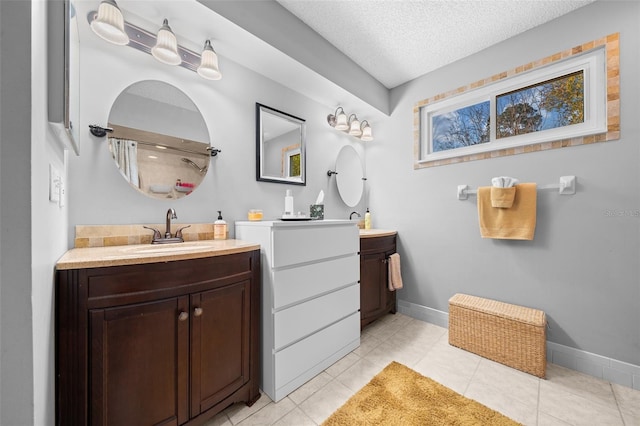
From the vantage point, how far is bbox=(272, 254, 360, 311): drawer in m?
1.40

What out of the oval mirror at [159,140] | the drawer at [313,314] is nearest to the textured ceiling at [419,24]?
the oval mirror at [159,140]

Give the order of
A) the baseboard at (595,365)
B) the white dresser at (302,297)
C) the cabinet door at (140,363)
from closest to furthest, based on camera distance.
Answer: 1. the cabinet door at (140,363)
2. the white dresser at (302,297)
3. the baseboard at (595,365)

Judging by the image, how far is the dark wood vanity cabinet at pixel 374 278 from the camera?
7.02 ft

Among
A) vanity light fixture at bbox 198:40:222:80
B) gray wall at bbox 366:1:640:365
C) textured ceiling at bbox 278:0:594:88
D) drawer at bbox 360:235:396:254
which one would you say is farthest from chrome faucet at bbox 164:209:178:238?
gray wall at bbox 366:1:640:365

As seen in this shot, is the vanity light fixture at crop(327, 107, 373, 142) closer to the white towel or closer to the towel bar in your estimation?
the white towel

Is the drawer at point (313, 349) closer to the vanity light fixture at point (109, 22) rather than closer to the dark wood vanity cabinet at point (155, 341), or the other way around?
the dark wood vanity cabinet at point (155, 341)

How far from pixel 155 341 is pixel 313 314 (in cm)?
88

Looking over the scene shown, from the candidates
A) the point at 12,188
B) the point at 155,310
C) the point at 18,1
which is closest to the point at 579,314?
the point at 155,310

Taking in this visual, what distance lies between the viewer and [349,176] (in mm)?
2832

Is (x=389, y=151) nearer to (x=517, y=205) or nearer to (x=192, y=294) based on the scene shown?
(x=517, y=205)

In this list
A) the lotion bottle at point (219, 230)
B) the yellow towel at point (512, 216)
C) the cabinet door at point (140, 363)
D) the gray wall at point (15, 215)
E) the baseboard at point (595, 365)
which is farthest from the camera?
the yellow towel at point (512, 216)

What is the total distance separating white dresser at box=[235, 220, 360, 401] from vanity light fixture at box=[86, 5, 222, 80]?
1.11 meters

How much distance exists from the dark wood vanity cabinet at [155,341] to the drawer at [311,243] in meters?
0.19

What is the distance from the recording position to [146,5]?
4.32 ft
